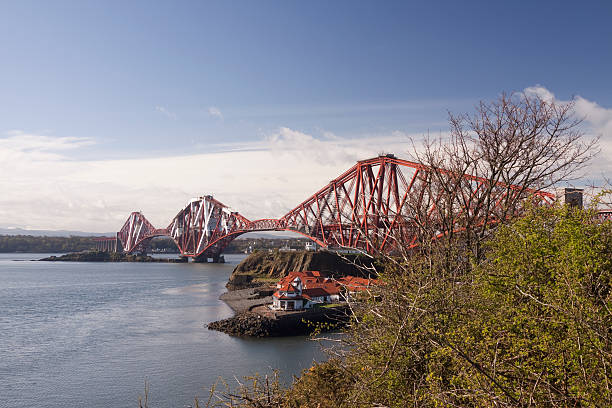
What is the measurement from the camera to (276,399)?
28.8 ft

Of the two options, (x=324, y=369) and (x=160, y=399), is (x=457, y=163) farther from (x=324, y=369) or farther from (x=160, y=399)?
(x=160, y=399)

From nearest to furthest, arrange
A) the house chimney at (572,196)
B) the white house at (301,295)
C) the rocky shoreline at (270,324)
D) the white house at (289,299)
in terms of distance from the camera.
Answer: the house chimney at (572,196) → the rocky shoreline at (270,324) → the white house at (289,299) → the white house at (301,295)

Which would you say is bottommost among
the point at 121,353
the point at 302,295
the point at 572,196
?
the point at 121,353

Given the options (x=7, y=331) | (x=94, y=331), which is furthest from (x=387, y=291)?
(x=7, y=331)

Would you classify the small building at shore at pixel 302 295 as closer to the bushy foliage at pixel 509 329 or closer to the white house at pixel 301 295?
the white house at pixel 301 295

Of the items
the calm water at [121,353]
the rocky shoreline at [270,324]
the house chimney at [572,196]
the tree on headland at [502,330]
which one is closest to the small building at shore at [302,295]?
the rocky shoreline at [270,324]

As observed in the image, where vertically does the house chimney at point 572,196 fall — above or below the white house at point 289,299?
above

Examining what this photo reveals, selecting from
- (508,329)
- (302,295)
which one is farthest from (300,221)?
(508,329)

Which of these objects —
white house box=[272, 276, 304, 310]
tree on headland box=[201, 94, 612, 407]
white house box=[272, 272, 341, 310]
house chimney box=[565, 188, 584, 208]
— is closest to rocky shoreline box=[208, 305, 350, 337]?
white house box=[272, 276, 304, 310]

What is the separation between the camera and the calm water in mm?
21875

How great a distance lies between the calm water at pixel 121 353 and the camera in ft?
71.8

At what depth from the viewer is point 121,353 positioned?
28.7 m

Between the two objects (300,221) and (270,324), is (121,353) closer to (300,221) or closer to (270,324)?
(270,324)

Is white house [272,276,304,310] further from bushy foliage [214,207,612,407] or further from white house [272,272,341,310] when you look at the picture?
bushy foliage [214,207,612,407]
